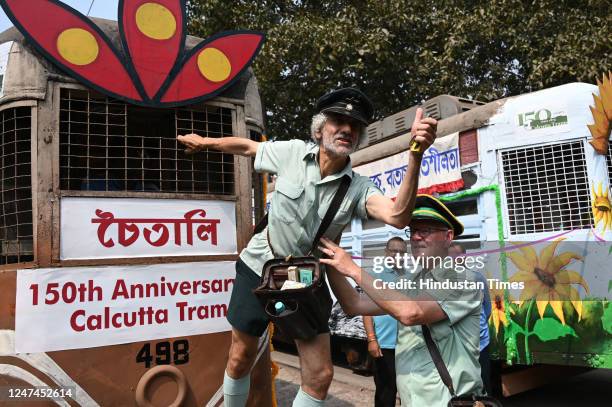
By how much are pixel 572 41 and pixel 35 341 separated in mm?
10832

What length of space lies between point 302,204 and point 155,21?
1.91 meters

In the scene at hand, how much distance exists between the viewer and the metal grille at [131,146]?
3389 millimetres

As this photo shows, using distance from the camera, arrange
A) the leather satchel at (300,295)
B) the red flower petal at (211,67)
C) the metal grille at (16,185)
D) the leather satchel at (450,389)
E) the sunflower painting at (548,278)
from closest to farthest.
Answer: the leather satchel at (450,389)
the leather satchel at (300,295)
the metal grille at (16,185)
the red flower petal at (211,67)
the sunflower painting at (548,278)

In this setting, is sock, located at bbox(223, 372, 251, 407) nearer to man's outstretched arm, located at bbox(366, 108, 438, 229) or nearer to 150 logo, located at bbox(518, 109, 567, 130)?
man's outstretched arm, located at bbox(366, 108, 438, 229)

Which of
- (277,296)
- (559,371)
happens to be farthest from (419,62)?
(277,296)

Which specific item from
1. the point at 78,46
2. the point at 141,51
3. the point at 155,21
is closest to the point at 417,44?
the point at 155,21

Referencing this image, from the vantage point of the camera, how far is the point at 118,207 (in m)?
3.38

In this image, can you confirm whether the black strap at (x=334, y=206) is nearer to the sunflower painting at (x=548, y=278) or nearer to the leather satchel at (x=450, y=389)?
the leather satchel at (x=450, y=389)

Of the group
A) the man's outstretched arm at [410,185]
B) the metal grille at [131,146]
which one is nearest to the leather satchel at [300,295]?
the man's outstretched arm at [410,185]

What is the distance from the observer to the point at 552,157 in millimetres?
5027

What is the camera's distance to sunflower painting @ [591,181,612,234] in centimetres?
471

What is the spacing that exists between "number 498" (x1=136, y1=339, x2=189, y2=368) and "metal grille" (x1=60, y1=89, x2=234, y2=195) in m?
1.06

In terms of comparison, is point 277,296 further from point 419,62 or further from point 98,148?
point 419,62

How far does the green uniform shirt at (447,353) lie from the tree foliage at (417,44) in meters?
8.82
